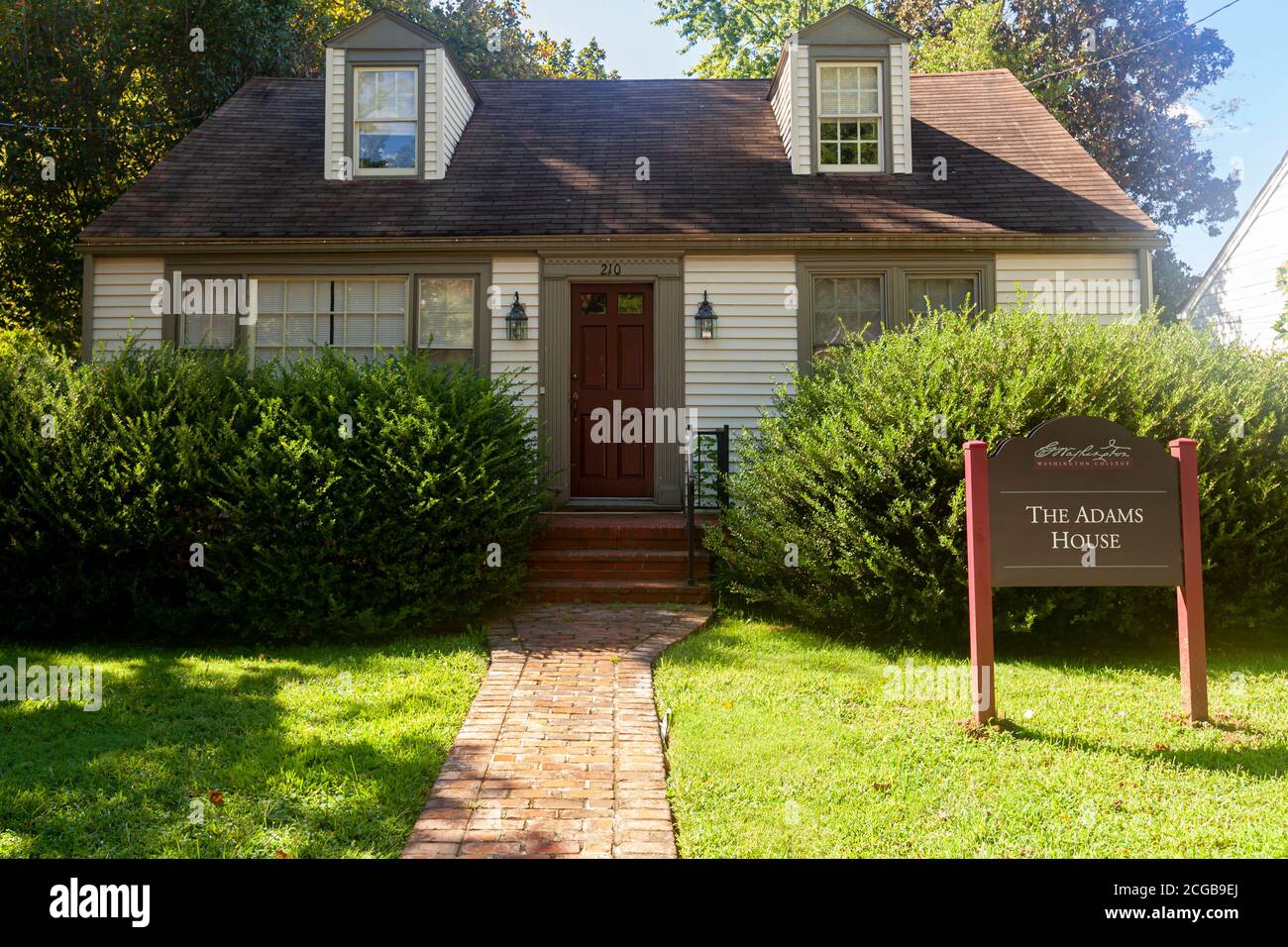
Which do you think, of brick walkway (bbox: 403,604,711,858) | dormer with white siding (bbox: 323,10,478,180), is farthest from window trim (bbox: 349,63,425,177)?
brick walkway (bbox: 403,604,711,858)

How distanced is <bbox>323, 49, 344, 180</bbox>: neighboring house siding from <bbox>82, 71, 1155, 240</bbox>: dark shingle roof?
27cm

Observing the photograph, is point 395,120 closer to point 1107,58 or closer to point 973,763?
point 973,763

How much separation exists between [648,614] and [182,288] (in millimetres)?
7383

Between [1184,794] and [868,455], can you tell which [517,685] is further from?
[1184,794]

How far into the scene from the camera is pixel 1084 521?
182 inches

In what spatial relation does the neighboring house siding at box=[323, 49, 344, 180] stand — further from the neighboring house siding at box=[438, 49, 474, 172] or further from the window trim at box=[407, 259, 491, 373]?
the window trim at box=[407, 259, 491, 373]

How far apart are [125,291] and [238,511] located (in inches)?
214

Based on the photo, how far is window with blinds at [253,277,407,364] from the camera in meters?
10.2

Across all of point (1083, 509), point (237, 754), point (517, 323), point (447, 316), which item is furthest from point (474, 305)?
point (1083, 509)

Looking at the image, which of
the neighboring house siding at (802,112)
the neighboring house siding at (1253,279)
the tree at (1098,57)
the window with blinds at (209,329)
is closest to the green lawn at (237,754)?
the window with blinds at (209,329)

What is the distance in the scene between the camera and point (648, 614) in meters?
7.16

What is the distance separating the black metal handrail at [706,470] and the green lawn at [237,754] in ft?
11.3

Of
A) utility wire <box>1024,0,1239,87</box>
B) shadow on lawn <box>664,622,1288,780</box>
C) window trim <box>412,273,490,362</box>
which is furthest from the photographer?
utility wire <box>1024,0,1239,87</box>
